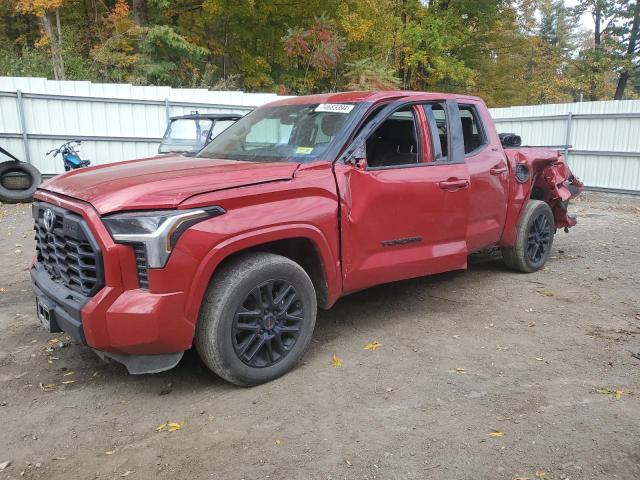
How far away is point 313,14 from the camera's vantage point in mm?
23250

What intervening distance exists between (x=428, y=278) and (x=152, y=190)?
3.58 m

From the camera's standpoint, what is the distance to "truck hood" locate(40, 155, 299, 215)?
2.93 m

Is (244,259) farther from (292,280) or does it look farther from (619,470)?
(619,470)

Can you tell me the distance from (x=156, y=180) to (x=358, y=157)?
1432mm

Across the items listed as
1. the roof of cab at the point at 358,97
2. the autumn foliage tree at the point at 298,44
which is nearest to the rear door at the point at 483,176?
the roof of cab at the point at 358,97

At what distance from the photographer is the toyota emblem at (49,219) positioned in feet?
10.8

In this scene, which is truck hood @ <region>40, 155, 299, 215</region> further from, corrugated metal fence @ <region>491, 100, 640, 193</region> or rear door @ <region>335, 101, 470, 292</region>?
corrugated metal fence @ <region>491, 100, 640, 193</region>

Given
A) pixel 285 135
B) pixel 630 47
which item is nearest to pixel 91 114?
pixel 285 135

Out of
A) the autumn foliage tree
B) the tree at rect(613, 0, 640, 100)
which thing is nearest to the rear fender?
the autumn foliage tree

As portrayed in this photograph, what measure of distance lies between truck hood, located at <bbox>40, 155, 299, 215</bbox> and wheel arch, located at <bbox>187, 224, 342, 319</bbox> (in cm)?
33

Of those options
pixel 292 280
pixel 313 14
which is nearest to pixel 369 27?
pixel 313 14

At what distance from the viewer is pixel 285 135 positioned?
4.20 meters

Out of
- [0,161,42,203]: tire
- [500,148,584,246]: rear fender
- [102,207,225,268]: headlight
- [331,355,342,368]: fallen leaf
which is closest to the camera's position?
[102,207,225,268]: headlight

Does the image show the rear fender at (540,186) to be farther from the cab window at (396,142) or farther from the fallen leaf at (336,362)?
the fallen leaf at (336,362)
